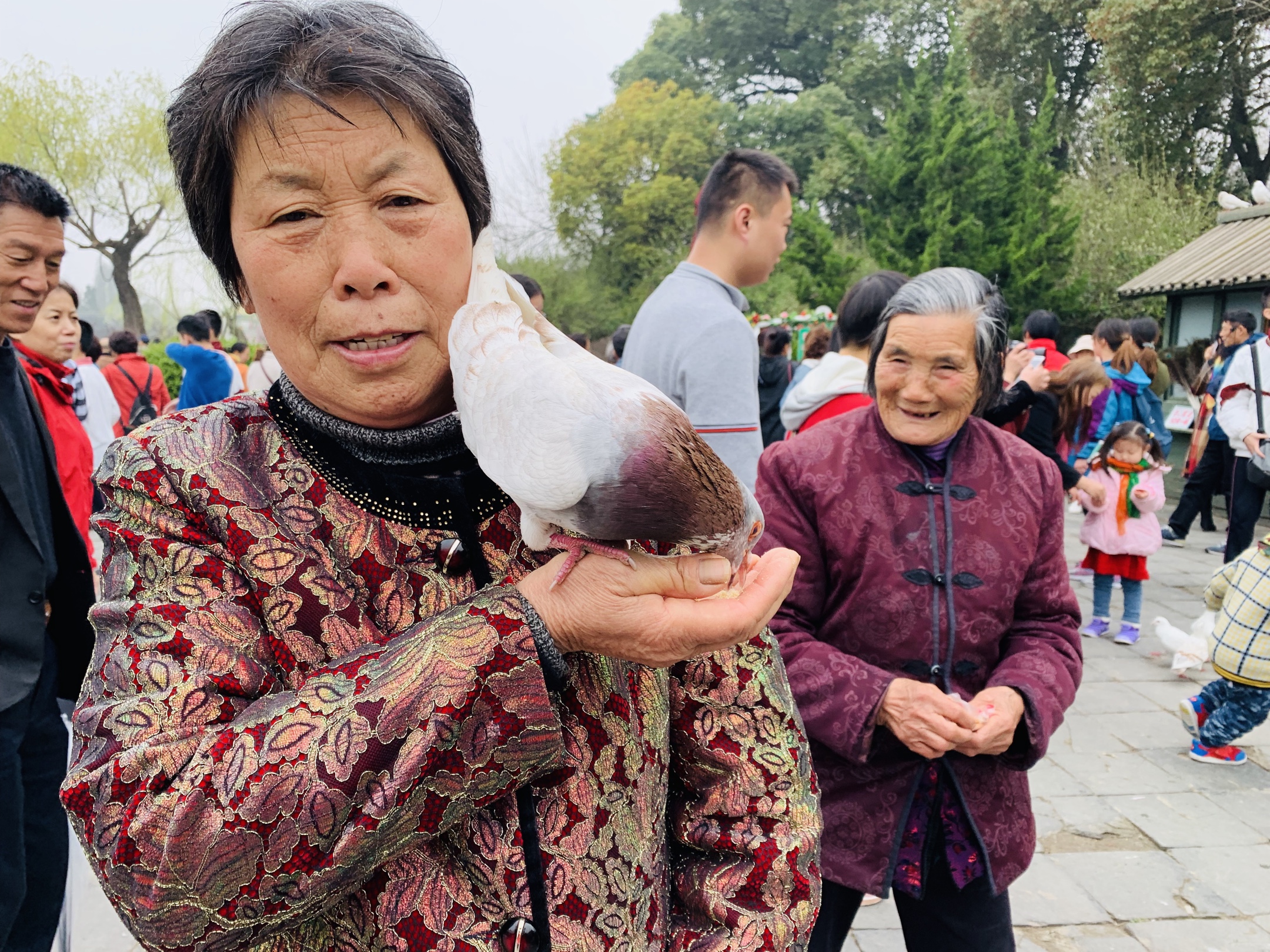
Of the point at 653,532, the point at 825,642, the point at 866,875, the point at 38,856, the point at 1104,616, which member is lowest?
the point at 1104,616

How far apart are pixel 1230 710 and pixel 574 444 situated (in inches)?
199

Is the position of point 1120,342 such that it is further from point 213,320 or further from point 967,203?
point 967,203

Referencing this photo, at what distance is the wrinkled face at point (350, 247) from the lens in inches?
44.7

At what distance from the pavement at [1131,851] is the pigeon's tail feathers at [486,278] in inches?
130

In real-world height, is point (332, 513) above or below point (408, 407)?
below

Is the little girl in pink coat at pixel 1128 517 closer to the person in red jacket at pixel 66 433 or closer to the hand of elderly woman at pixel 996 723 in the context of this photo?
the hand of elderly woman at pixel 996 723

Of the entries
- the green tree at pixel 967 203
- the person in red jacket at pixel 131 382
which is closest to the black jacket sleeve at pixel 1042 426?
the person in red jacket at pixel 131 382

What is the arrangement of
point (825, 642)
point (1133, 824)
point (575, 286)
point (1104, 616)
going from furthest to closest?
1. point (575, 286)
2. point (1104, 616)
3. point (1133, 824)
4. point (825, 642)

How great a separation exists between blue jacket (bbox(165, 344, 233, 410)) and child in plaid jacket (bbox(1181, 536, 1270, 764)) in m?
9.09

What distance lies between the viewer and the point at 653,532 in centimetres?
125

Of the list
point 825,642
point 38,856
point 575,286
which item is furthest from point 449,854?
point 575,286

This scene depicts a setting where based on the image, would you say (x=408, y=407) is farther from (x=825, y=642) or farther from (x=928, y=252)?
(x=928, y=252)

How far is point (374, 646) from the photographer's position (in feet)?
3.63

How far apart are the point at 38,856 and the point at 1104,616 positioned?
7413mm
